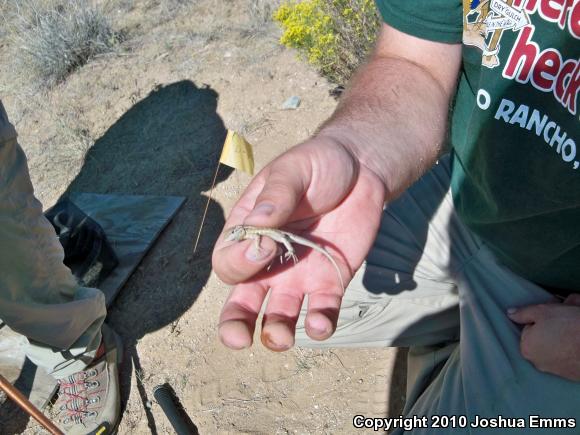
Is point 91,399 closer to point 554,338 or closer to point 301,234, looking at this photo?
point 301,234

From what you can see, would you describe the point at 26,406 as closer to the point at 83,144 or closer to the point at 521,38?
the point at 521,38

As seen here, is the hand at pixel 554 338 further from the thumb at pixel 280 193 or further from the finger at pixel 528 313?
the thumb at pixel 280 193

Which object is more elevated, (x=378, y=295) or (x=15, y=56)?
(x=378, y=295)

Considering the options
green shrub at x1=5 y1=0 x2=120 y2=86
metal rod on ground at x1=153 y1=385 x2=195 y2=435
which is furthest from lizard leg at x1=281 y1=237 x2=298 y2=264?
green shrub at x1=5 y1=0 x2=120 y2=86

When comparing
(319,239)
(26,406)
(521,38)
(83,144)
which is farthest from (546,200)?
(83,144)

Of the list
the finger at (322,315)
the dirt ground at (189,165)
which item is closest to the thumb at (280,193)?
the finger at (322,315)
